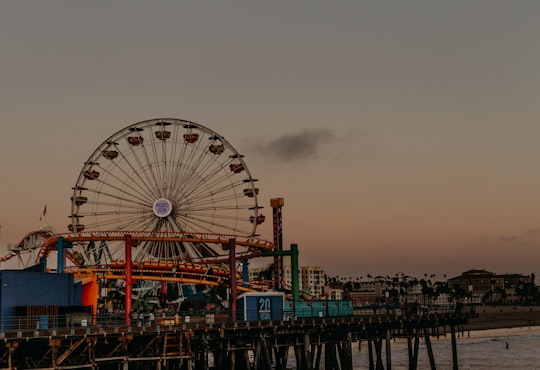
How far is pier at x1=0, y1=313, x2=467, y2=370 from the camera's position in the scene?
182 feet

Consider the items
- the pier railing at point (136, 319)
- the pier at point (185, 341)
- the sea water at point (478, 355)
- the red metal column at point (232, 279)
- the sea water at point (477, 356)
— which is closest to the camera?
the pier at point (185, 341)

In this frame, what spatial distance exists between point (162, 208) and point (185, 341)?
33144 mm

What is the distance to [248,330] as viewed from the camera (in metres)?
66.2

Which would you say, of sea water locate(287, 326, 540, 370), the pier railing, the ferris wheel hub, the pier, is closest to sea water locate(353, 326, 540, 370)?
sea water locate(287, 326, 540, 370)

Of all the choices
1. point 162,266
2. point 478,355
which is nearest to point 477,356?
point 478,355

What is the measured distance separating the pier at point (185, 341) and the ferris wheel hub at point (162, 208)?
62.4ft

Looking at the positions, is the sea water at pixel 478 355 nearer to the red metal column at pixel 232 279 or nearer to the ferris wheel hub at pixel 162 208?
the red metal column at pixel 232 279

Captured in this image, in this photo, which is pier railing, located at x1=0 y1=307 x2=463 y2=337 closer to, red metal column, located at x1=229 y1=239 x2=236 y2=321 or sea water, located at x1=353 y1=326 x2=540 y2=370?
red metal column, located at x1=229 y1=239 x2=236 y2=321

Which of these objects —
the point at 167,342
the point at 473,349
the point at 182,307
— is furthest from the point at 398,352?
the point at 167,342

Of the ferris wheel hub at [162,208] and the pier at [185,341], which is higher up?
the ferris wheel hub at [162,208]

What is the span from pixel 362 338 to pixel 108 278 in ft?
102

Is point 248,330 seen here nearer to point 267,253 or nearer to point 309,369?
point 309,369

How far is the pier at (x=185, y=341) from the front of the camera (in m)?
55.6

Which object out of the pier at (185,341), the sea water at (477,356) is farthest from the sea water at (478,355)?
the pier at (185,341)
